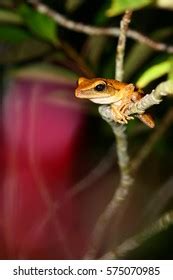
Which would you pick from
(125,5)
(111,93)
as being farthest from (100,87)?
(125,5)

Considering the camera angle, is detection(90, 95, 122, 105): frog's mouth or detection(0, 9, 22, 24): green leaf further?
detection(0, 9, 22, 24): green leaf

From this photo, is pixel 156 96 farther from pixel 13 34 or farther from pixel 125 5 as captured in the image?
pixel 13 34

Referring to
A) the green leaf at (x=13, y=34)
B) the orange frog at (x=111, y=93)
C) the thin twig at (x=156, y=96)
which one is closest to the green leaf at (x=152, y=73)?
the orange frog at (x=111, y=93)

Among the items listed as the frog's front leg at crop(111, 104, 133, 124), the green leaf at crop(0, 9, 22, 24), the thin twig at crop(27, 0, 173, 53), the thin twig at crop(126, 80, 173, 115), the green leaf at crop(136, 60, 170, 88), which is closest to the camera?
the thin twig at crop(126, 80, 173, 115)

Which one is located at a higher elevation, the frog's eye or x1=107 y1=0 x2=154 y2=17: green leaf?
x1=107 y1=0 x2=154 y2=17: green leaf

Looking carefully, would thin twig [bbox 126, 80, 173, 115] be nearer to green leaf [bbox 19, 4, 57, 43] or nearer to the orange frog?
the orange frog

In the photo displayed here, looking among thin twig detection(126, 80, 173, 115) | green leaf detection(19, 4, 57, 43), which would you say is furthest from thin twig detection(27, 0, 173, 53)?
thin twig detection(126, 80, 173, 115)

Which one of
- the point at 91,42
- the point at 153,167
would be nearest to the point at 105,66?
the point at 91,42

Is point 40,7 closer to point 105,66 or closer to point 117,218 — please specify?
point 105,66
